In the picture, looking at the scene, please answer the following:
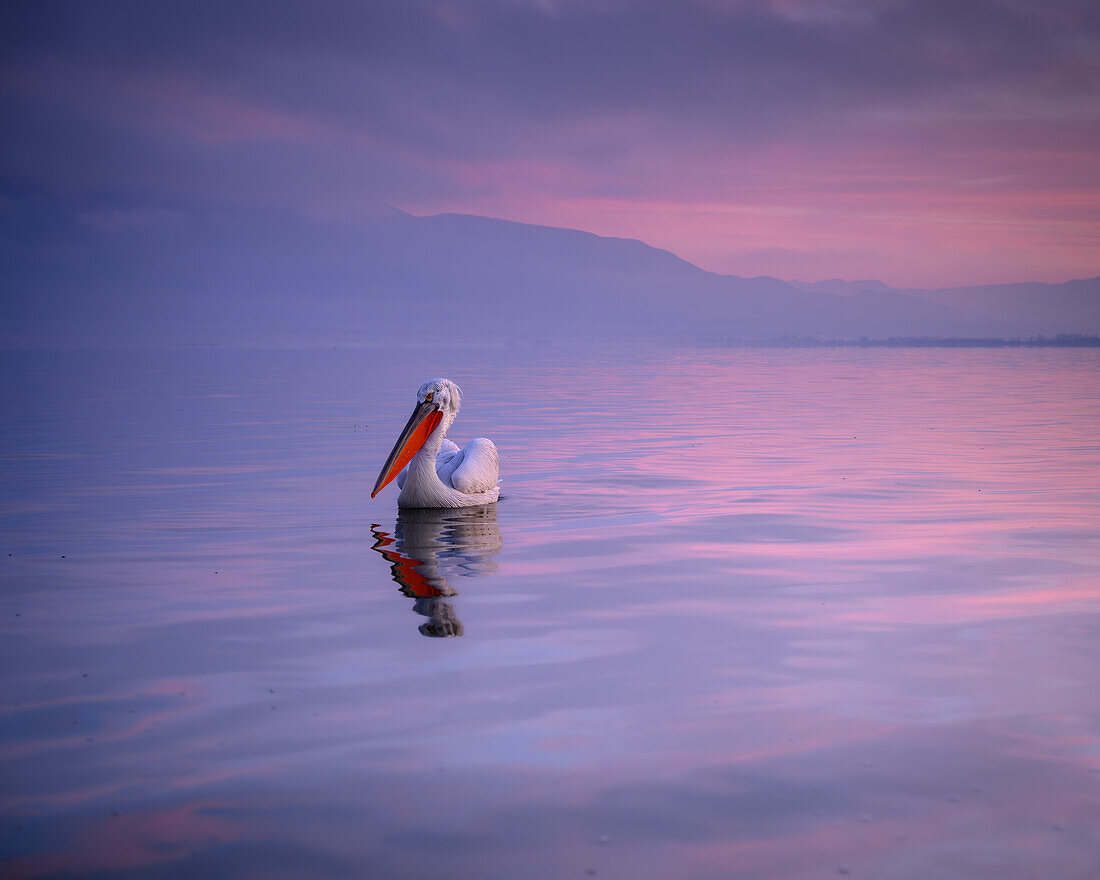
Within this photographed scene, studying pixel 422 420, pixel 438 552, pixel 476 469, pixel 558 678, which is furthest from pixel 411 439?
pixel 558 678

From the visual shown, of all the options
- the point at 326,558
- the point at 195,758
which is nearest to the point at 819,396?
the point at 326,558

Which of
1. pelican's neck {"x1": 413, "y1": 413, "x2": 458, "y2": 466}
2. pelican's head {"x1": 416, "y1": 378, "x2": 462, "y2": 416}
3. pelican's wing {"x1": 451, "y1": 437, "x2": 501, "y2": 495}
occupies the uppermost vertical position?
pelican's head {"x1": 416, "y1": 378, "x2": 462, "y2": 416}

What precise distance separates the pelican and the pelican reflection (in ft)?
0.56

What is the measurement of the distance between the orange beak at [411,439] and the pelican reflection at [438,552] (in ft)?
1.66

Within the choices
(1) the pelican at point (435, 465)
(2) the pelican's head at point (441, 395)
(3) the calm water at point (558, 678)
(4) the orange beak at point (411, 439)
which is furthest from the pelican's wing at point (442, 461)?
(3) the calm water at point (558, 678)

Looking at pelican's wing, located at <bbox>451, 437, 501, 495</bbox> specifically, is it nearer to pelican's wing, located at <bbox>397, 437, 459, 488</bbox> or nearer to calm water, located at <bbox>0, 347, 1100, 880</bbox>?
pelican's wing, located at <bbox>397, 437, 459, 488</bbox>

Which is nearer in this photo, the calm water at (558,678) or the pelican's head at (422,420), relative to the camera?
the calm water at (558,678)

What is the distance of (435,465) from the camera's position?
12.8m

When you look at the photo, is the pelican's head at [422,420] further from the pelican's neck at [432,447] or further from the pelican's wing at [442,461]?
the pelican's wing at [442,461]

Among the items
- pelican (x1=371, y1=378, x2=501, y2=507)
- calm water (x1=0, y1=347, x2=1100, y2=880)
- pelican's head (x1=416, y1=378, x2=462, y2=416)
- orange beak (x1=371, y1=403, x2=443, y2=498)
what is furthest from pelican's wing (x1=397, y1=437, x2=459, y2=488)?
calm water (x1=0, y1=347, x2=1100, y2=880)

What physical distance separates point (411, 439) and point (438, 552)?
293 centimetres

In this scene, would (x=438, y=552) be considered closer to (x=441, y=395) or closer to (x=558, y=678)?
(x=441, y=395)

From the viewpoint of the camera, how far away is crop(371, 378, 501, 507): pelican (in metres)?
12.2

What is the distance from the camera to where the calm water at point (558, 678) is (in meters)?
4.45
